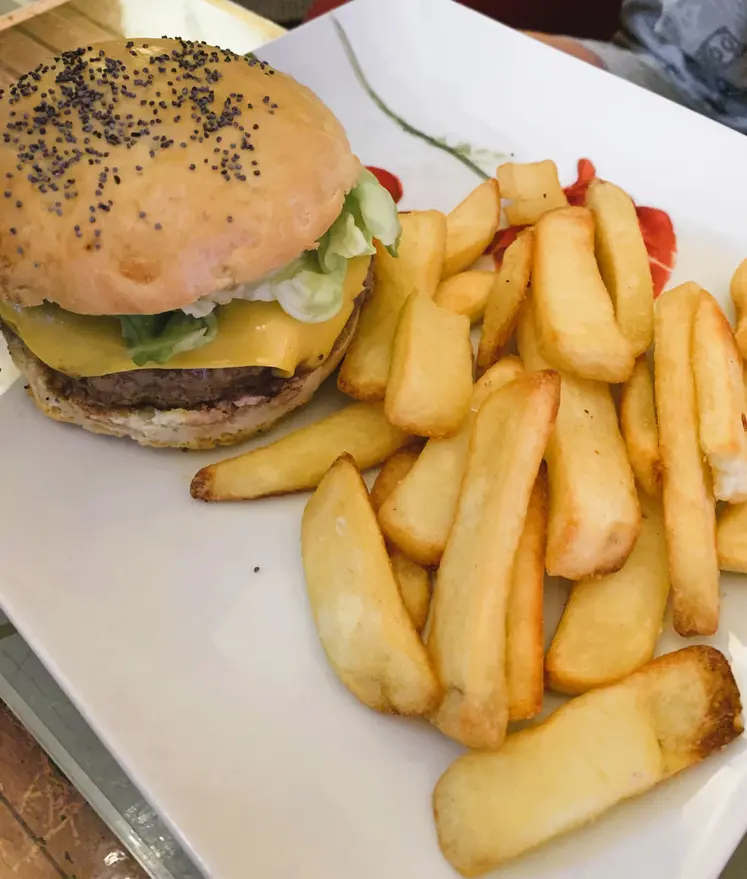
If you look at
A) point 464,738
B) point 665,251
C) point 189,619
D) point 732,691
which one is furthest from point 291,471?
point 665,251

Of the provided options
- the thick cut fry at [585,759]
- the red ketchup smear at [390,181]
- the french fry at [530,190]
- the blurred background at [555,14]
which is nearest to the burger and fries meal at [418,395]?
the thick cut fry at [585,759]

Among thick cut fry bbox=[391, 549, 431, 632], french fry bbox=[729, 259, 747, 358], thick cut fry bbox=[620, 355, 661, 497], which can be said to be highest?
french fry bbox=[729, 259, 747, 358]

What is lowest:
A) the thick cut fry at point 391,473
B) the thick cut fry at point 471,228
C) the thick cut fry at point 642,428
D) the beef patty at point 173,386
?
the beef patty at point 173,386

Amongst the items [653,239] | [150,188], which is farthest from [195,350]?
[653,239]

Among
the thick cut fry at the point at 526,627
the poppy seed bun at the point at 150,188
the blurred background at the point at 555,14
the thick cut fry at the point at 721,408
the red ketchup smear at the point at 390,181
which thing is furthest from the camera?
the blurred background at the point at 555,14

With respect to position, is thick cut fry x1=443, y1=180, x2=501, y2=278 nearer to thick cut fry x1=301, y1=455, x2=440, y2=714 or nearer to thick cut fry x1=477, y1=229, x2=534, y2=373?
thick cut fry x1=477, y1=229, x2=534, y2=373

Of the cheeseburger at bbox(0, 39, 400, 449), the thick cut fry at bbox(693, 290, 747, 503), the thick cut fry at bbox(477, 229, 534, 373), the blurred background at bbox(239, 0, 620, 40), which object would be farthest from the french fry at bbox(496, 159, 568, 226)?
the blurred background at bbox(239, 0, 620, 40)

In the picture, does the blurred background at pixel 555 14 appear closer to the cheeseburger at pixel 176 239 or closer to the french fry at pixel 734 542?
the cheeseburger at pixel 176 239

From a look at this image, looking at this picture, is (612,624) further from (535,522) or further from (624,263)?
(624,263)
